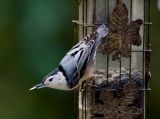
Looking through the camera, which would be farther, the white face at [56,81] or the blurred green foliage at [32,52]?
the blurred green foliage at [32,52]

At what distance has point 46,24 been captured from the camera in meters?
5.59

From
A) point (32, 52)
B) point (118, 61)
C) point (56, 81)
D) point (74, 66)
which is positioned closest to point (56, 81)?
point (56, 81)

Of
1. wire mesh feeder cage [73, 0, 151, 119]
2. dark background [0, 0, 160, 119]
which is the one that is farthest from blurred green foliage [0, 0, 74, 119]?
wire mesh feeder cage [73, 0, 151, 119]

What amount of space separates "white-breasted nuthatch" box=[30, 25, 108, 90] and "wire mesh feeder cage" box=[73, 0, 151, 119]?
13 centimetres

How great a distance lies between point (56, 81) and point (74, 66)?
120 millimetres

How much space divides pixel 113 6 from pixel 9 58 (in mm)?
1584

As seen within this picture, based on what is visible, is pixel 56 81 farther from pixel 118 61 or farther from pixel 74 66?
pixel 118 61

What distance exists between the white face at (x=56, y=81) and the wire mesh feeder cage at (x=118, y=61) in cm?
31

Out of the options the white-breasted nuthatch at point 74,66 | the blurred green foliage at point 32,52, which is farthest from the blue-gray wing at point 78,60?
the blurred green foliage at point 32,52

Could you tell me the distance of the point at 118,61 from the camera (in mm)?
4602

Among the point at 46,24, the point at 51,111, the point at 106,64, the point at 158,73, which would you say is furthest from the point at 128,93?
the point at 158,73

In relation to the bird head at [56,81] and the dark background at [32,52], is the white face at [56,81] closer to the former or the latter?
the bird head at [56,81]

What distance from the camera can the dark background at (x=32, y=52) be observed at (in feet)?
18.4

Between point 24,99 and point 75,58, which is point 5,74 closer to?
point 24,99
